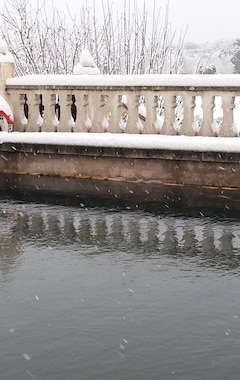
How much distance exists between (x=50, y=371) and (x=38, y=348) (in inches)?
12.7

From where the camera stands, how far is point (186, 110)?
9.27 metres

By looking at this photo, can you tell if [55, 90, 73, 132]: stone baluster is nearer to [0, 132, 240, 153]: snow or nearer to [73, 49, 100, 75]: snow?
[0, 132, 240, 153]: snow

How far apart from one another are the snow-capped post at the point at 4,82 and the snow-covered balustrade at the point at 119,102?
0.29ft

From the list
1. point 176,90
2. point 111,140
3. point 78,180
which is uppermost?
point 176,90

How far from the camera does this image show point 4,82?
10383 millimetres

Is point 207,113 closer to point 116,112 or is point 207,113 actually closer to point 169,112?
point 169,112

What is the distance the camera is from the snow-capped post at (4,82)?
408 inches

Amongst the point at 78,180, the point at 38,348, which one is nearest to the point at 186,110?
the point at 78,180

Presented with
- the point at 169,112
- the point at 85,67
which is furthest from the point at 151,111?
the point at 85,67

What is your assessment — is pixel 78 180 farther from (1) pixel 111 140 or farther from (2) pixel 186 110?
(2) pixel 186 110

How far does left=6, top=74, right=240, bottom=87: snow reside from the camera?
8.94 meters

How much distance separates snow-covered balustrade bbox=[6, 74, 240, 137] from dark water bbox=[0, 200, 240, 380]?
1675mm

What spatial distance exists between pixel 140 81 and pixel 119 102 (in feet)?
1.60

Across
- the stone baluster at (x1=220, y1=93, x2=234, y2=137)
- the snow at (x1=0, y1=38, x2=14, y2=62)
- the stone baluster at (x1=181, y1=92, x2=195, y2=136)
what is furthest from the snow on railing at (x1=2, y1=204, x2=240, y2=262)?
the snow at (x1=0, y1=38, x2=14, y2=62)
